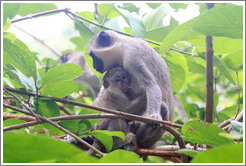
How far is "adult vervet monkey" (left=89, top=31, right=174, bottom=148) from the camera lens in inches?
117

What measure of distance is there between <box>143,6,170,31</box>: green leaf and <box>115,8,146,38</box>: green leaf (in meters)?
0.20

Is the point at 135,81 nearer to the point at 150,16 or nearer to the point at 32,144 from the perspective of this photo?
the point at 150,16

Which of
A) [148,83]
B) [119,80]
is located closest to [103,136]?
[148,83]

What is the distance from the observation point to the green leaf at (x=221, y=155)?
84 centimetres

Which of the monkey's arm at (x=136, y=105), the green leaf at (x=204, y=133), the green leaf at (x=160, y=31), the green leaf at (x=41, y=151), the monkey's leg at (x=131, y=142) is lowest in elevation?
the monkey's leg at (x=131, y=142)

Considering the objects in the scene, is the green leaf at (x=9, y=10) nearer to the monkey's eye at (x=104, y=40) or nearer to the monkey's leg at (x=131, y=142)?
the monkey's eye at (x=104, y=40)

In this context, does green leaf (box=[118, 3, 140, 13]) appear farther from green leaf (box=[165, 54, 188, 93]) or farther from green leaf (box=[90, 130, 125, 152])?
green leaf (box=[90, 130, 125, 152])

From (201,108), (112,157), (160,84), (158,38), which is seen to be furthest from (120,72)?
(112,157)

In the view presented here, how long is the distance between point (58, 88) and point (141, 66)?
4.14 ft

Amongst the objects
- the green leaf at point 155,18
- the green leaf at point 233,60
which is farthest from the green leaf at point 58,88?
the green leaf at point 233,60

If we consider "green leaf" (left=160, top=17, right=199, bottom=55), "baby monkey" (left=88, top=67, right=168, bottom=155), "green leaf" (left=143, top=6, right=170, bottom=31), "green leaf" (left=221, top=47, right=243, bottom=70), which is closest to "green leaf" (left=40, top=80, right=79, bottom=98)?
"green leaf" (left=160, top=17, right=199, bottom=55)

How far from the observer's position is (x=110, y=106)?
10.7 ft

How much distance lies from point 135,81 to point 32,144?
8.00ft

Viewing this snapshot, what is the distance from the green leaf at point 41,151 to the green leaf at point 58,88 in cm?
116
